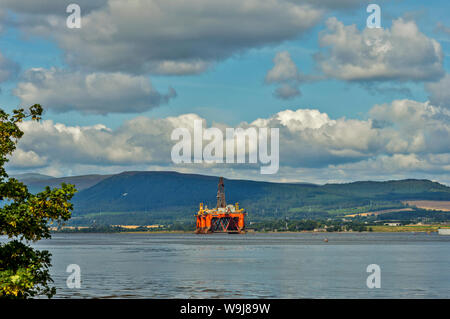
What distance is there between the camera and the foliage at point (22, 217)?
31.1 metres

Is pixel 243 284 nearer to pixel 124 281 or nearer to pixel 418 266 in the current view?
pixel 124 281

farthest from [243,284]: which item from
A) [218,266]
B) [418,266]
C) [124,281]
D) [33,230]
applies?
[33,230]

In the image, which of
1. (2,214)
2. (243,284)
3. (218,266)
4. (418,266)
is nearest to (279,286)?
(243,284)

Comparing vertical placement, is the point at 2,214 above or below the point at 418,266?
above

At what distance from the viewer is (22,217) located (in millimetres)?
31703

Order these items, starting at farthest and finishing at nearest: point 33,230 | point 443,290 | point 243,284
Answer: point 243,284 → point 443,290 → point 33,230

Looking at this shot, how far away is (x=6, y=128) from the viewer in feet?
108

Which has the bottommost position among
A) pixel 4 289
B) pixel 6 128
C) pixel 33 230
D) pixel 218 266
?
pixel 218 266

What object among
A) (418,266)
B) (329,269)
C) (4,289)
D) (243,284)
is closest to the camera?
(4,289)

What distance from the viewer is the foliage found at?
31062 millimetres

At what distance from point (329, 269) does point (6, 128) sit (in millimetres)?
82174
